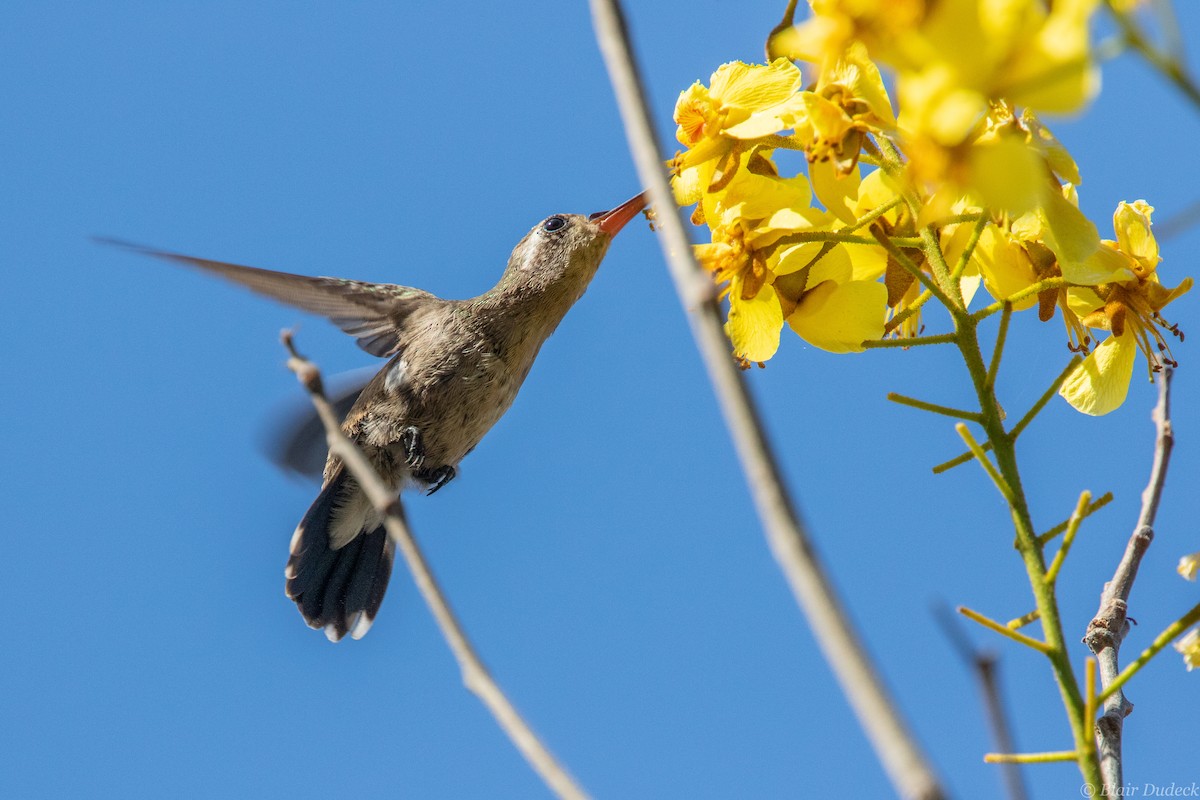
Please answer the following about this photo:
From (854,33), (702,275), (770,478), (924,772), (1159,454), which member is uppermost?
(854,33)

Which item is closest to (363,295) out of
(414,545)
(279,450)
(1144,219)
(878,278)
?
(279,450)

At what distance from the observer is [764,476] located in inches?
33.2

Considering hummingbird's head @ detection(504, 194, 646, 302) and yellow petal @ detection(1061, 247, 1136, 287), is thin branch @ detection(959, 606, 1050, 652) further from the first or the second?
hummingbird's head @ detection(504, 194, 646, 302)

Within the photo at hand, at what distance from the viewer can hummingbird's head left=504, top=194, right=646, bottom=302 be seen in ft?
14.6

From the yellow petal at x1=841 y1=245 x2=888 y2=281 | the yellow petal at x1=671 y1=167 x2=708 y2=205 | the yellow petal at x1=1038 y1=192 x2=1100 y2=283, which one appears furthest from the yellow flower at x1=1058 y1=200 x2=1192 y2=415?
the yellow petal at x1=671 y1=167 x2=708 y2=205

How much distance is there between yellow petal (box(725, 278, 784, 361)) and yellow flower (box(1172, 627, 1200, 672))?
0.83m

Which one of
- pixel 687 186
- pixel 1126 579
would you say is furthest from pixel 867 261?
pixel 1126 579

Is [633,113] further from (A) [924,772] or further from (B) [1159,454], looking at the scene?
(B) [1159,454]

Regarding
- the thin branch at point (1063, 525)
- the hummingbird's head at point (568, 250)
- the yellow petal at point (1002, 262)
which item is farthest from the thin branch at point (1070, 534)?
the hummingbird's head at point (568, 250)

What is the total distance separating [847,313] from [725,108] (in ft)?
1.37

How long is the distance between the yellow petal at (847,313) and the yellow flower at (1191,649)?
2.27 feet

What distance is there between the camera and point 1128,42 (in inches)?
38.7

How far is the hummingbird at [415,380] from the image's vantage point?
162 inches

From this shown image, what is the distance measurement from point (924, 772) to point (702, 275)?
403 millimetres
